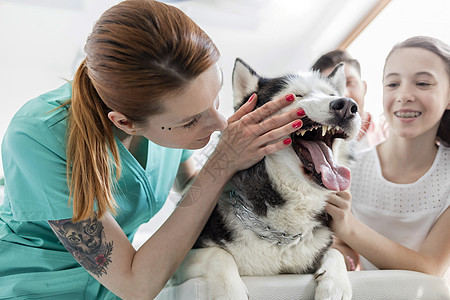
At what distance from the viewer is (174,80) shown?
0.81m

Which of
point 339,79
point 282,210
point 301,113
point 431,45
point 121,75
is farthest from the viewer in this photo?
point 431,45

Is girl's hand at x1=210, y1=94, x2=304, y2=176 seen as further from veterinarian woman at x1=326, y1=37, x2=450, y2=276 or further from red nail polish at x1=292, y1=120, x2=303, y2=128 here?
veterinarian woman at x1=326, y1=37, x2=450, y2=276

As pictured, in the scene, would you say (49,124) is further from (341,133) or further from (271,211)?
(341,133)

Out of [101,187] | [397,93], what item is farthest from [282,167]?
[397,93]

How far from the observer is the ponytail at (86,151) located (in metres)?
0.86

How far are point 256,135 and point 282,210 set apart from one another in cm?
24

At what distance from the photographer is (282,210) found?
3.23 ft

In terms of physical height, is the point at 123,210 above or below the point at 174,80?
below

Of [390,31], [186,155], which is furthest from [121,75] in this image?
[390,31]

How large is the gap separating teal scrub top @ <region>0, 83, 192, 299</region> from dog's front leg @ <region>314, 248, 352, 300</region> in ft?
1.89

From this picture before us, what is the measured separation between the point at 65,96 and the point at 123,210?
1.23 ft

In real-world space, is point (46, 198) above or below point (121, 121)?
below

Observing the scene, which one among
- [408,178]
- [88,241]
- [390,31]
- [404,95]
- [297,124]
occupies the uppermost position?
[390,31]

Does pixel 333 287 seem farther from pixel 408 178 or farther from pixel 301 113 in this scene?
pixel 408 178
